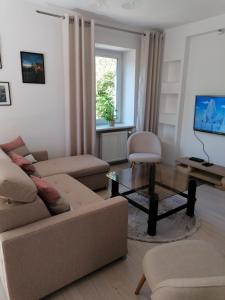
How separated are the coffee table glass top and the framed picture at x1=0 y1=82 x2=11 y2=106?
1.75 m

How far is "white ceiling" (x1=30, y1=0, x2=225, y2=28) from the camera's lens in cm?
291

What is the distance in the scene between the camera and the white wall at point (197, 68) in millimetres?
3512

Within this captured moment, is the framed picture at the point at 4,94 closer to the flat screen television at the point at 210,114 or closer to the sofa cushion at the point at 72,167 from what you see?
the sofa cushion at the point at 72,167

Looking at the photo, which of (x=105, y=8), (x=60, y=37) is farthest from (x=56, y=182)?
(x=105, y=8)

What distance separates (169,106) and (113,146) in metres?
1.40

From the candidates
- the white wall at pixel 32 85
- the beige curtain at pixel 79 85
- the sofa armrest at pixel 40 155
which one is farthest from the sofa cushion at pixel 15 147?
the beige curtain at pixel 79 85

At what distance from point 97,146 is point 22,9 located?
236cm

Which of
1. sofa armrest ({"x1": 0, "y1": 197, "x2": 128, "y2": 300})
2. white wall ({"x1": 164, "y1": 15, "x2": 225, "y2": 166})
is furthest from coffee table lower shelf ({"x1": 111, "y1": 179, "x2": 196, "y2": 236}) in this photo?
white wall ({"x1": 164, "y1": 15, "x2": 225, "y2": 166})

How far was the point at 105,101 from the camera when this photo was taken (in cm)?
433

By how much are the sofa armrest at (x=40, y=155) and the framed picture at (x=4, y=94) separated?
2.55ft

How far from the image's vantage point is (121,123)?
4.77m

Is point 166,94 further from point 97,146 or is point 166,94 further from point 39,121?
point 39,121

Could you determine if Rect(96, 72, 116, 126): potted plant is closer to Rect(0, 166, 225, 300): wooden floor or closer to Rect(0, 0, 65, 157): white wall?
Rect(0, 0, 65, 157): white wall

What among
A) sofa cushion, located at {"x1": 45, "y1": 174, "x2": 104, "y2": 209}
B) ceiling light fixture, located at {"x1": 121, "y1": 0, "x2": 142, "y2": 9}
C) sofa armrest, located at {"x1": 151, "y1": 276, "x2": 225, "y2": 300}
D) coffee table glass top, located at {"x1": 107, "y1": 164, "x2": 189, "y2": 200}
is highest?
ceiling light fixture, located at {"x1": 121, "y1": 0, "x2": 142, "y2": 9}
